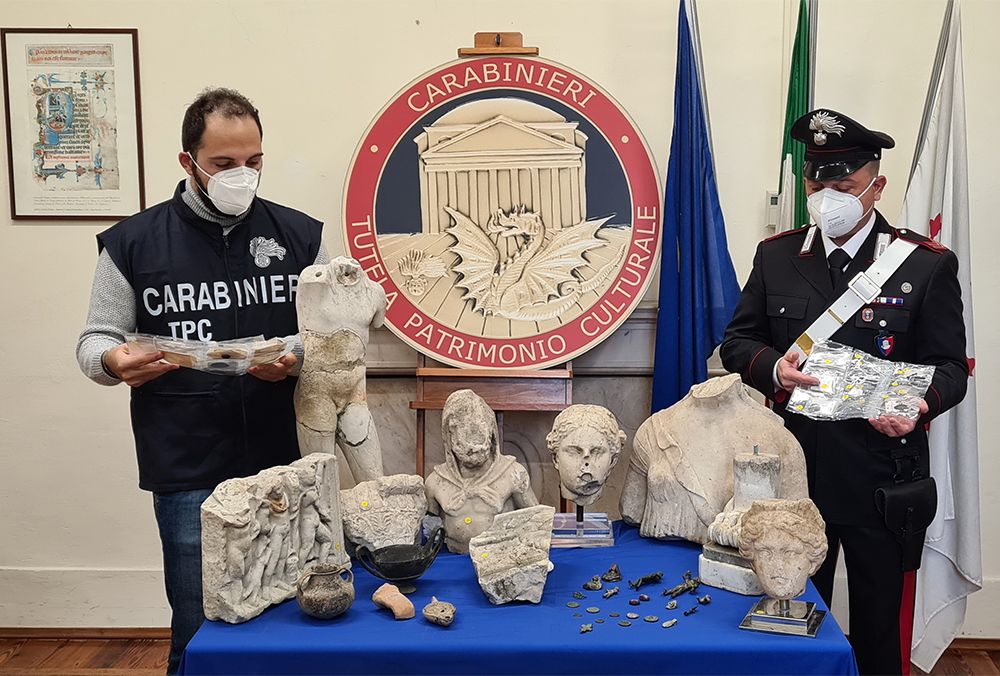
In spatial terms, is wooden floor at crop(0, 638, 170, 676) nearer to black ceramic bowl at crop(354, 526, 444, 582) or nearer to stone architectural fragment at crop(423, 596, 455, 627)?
black ceramic bowl at crop(354, 526, 444, 582)

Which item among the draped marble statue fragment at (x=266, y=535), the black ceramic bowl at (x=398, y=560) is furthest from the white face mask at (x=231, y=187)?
the black ceramic bowl at (x=398, y=560)

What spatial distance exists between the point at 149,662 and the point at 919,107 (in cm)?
411

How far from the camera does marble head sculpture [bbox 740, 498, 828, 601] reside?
6.94ft

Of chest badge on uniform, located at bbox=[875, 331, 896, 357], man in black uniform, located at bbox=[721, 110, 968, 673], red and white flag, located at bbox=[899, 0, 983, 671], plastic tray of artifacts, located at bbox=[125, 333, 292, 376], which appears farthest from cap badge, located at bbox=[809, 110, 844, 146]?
plastic tray of artifacts, located at bbox=[125, 333, 292, 376]

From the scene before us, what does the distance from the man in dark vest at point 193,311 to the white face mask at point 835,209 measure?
1.61m

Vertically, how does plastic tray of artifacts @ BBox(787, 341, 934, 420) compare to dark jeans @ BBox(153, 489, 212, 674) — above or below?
above

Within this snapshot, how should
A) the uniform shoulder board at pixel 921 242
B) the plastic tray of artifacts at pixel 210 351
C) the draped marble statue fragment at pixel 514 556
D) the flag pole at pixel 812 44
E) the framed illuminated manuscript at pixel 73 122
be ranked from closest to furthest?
the draped marble statue fragment at pixel 514 556
the plastic tray of artifacts at pixel 210 351
the uniform shoulder board at pixel 921 242
the flag pole at pixel 812 44
the framed illuminated manuscript at pixel 73 122

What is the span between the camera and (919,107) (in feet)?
12.6

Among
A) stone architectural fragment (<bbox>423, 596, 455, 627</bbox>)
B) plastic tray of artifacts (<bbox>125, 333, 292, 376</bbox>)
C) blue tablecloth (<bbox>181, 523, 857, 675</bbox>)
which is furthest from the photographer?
plastic tray of artifacts (<bbox>125, 333, 292, 376</bbox>)

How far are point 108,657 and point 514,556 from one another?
8.44ft

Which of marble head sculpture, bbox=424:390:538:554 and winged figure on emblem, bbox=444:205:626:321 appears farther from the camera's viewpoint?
winged figure on emblem, bbox=444:205:626:321

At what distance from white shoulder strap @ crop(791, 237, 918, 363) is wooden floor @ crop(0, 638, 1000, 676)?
190 centimetres

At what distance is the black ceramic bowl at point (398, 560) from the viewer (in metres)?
2.30

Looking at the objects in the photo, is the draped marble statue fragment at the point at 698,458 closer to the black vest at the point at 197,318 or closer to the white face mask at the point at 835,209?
the white face mask at the point at 835,209
